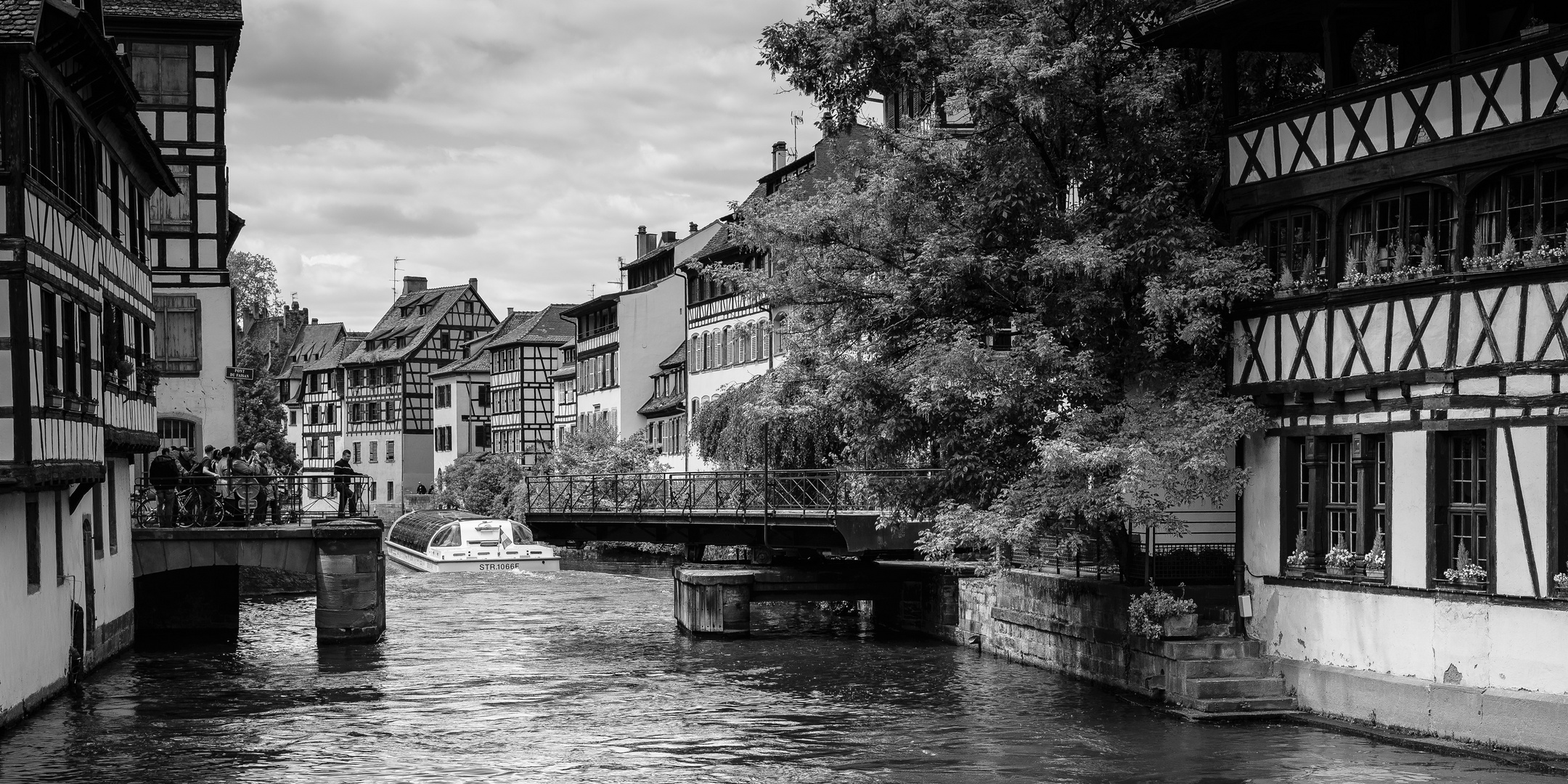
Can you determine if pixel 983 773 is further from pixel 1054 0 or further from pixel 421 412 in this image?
pixel 421 412

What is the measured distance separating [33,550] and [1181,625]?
14.3 meters

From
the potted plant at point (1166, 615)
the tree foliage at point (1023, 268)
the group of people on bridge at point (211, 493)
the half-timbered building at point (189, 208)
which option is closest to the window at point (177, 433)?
the half-timbered building at point (189, 208)

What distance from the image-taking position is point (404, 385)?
3858 inches

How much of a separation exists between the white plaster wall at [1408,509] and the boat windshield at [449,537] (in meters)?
36.0

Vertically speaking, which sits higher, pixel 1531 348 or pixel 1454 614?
pixel 1531 348

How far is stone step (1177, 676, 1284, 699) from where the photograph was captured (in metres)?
22.3

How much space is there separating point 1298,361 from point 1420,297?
86.5 inches

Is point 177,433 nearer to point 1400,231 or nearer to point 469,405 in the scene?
point 1400,231

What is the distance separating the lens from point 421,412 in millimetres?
98938

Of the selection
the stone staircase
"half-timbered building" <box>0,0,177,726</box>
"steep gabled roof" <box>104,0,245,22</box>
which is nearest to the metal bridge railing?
the stone staircase

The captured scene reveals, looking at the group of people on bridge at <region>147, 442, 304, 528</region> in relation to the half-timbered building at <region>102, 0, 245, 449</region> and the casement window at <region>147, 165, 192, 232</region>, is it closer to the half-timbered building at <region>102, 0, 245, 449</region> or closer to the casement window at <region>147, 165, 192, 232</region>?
the half-timbered building at <region>102, 0, 245, 449</region>

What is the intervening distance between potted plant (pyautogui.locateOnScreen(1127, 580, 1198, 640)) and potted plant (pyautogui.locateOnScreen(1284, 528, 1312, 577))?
139 centimetres

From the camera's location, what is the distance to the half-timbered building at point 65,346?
20094mm

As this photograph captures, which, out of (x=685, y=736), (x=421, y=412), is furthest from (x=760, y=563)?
(x=421, y=412)
